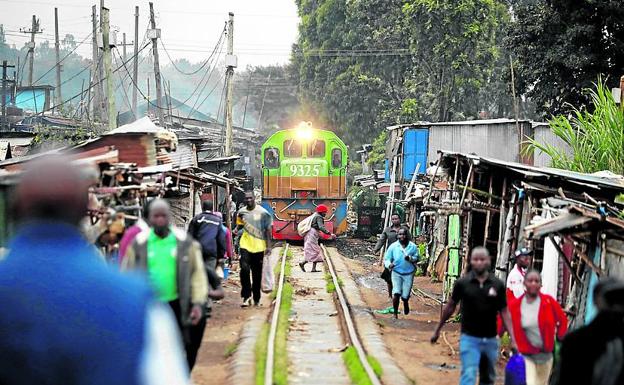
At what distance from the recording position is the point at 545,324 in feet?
25.1

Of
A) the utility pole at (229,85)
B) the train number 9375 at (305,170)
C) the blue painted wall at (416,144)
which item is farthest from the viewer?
the utility pole at (229,85)

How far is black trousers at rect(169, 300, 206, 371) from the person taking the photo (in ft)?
23.5

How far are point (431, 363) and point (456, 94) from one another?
29.8 meters

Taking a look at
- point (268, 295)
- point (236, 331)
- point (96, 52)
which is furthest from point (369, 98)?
point (236, 331)

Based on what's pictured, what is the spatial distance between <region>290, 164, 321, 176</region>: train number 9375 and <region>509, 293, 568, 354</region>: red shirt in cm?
1929

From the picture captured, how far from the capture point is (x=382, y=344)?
1191 centimetres

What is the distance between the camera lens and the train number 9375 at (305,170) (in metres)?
27.0

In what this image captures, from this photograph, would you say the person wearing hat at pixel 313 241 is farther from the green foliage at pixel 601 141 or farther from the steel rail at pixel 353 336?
the green foliage at pixel 601 141

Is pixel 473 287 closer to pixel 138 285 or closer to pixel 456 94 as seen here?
pixel 138 285

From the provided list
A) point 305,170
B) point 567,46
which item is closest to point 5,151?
point 305,170

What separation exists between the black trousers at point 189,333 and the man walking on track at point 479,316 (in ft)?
7.96

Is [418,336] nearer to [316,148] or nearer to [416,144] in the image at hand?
[316,148]

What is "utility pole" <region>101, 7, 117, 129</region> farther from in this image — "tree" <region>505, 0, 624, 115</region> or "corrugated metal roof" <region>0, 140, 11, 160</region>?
"tree" <region>505, 0, 624, 115</region>

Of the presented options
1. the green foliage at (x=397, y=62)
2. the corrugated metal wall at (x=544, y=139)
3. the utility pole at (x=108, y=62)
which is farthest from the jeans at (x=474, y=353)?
the green foliage at (x=397, y=62)
